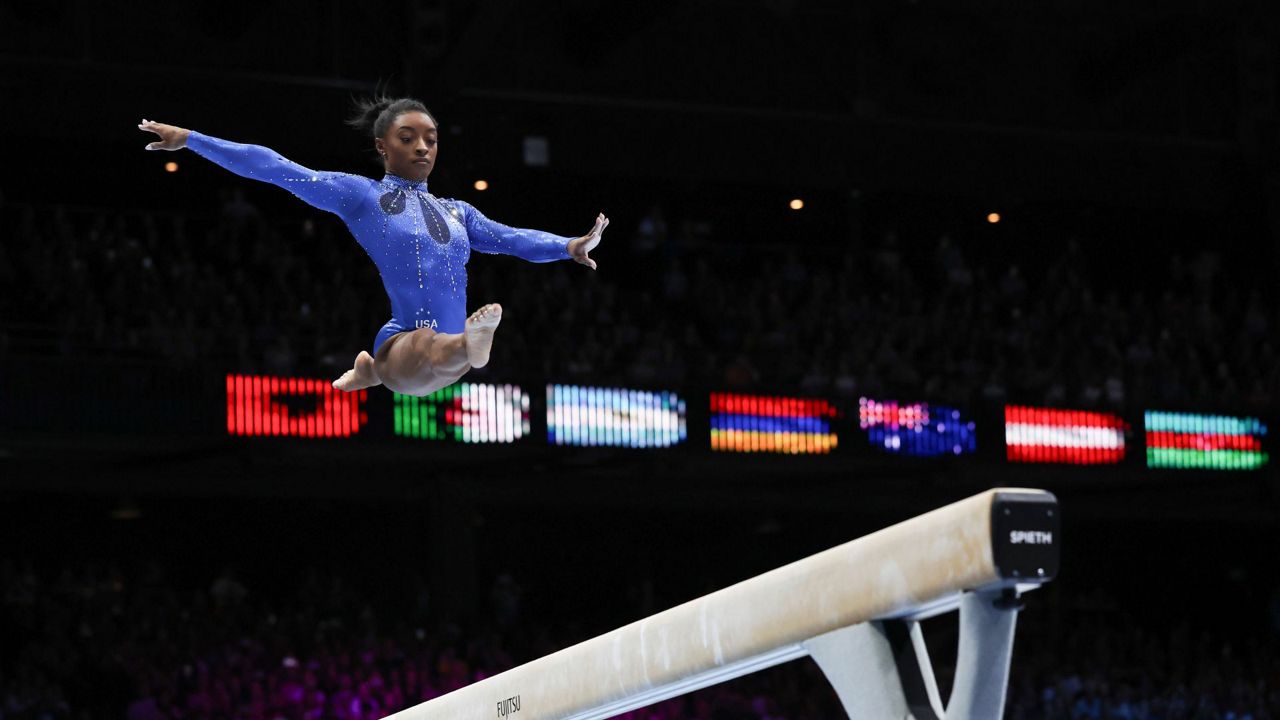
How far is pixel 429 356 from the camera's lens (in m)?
5.60

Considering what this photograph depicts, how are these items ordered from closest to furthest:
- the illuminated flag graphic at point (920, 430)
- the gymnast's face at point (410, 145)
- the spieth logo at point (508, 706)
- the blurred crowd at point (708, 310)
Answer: the spieth logo at point (508, 706) < the gymnast's face at point (410, 145) < the blurred crowd at point (708, 310) < the illuminated flag graphic at point (920, 430)

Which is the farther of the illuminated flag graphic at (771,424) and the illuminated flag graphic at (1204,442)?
the illuminated flag graphic at (1204,442)

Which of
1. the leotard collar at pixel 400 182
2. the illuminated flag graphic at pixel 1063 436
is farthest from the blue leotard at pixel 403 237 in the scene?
the illuminated flag graphic at pixel 1063 436

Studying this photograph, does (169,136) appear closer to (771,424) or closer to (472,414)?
(472,414)

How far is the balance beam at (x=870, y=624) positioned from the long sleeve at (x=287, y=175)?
63.7 inches

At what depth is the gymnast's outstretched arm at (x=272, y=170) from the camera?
18.1 ft

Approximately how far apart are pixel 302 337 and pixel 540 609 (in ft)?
21.9

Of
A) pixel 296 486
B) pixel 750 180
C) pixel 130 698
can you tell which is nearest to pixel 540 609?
pixel 296 486

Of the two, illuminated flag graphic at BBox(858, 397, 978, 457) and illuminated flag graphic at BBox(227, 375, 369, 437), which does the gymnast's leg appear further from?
illuminated flag graphic at BBox(858, 397, 978, 457)

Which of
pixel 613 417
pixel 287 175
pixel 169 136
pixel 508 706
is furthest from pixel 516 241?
pixel 613 417

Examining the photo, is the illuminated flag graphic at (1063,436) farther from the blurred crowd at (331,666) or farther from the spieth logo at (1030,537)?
the spieth logo at (1030,537)

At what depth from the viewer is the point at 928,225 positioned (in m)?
24.2

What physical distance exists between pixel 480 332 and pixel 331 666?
10.0 meters

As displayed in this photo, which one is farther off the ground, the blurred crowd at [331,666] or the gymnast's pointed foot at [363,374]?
the gymnast's pointed foot at [363,374]
